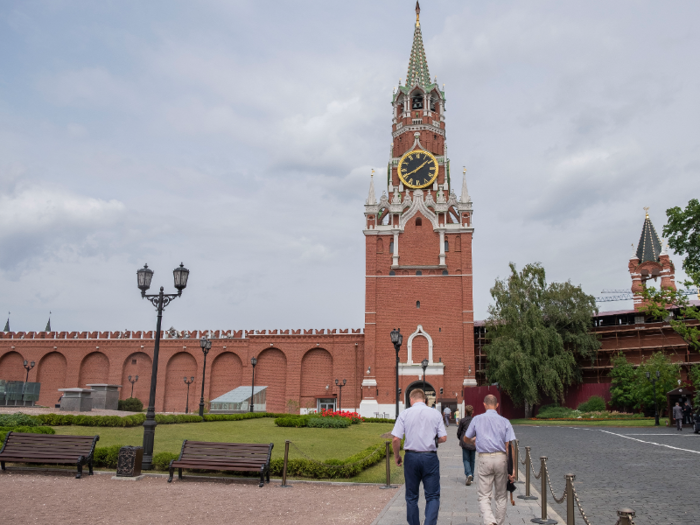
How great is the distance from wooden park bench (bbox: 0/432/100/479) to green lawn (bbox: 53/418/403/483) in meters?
2.53

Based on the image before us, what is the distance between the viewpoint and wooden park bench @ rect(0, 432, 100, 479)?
10.8 m

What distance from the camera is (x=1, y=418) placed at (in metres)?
15.4

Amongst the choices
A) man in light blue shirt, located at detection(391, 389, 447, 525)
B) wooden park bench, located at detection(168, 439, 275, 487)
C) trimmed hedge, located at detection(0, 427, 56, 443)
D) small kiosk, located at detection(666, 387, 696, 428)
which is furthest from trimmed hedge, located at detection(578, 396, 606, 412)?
man in light blue shirt, located at detection(391, 389, 447, 525)

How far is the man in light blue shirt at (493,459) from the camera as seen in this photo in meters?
7.02

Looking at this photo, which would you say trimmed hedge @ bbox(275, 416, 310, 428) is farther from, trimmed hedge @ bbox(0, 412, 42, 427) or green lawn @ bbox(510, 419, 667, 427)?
green lawn @ bbox(510, 419, 667, 427)

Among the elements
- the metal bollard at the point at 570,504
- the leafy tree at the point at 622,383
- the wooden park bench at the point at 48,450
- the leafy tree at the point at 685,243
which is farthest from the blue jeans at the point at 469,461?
the leafy tree at the point at 622,383

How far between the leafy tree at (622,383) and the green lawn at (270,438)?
25736mm

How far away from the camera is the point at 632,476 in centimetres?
1154

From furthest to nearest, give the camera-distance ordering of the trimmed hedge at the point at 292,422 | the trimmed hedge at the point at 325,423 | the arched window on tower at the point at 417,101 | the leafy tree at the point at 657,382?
the arched window on tower at the point at 417,101
the leafy tree at the point at 657,382
the trimmed hedge at the point at 325,423
the trimmed hedge at the point at 292,422

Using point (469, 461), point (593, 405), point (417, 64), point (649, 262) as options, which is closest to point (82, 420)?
point (469, 461)

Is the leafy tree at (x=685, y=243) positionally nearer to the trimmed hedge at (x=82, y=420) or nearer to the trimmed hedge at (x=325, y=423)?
the trimmed hedge at (x=325, y=423)

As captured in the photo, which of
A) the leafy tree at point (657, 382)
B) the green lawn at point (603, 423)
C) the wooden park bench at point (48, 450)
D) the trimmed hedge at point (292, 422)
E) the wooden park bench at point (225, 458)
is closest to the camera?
the wooden park bench at point (225, 458)

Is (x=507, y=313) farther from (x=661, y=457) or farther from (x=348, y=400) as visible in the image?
(x=661, y=457)

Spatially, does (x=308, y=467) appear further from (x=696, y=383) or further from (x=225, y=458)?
(x=696, y=383)
